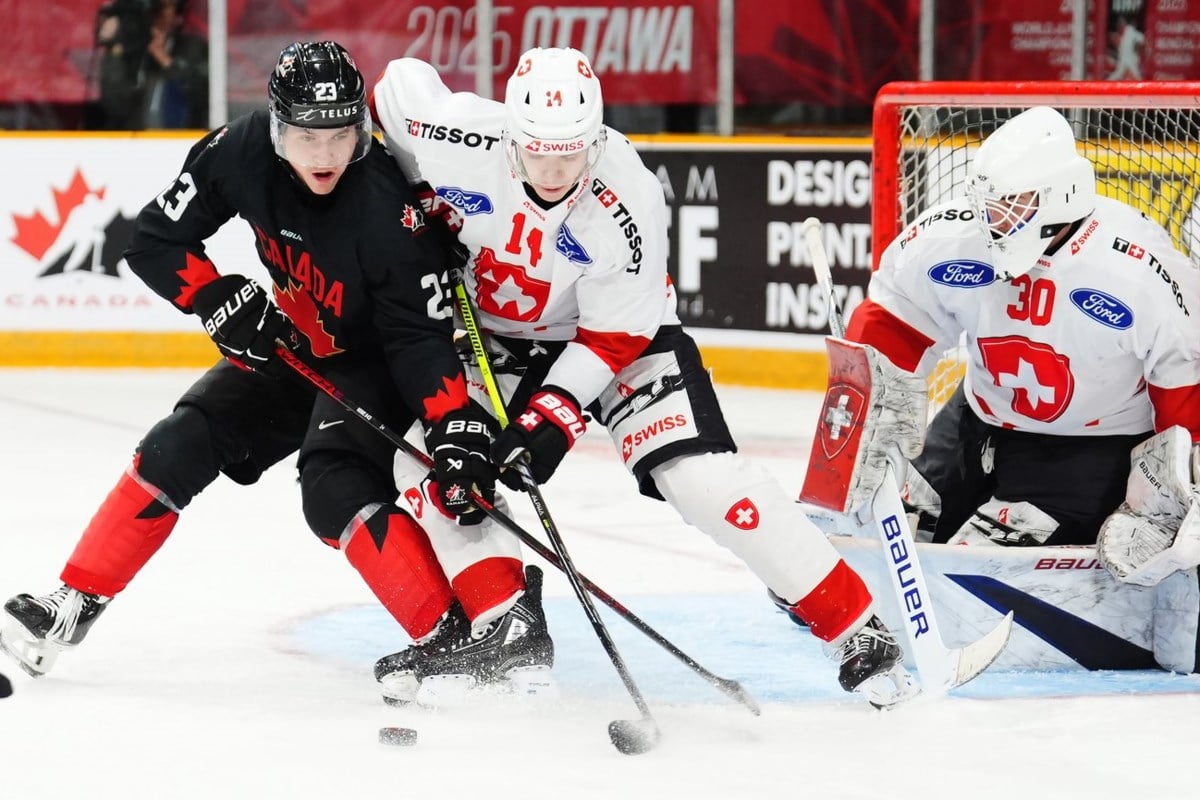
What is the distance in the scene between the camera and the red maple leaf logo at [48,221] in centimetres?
693

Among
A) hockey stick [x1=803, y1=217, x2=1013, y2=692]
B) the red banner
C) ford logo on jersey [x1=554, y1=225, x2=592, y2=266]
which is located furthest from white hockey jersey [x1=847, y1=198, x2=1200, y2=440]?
the red banner

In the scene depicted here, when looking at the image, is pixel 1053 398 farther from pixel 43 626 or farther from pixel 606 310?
pixel 43 626

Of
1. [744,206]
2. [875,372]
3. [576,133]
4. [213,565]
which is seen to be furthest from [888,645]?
[744,206]

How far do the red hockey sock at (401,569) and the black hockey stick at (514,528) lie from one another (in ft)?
0.40

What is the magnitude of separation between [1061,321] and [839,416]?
42cm

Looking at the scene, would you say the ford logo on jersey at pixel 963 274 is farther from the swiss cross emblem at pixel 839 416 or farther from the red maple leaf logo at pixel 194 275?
the red maple leaf logo at pixel 194 275

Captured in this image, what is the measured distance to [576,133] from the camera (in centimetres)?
284

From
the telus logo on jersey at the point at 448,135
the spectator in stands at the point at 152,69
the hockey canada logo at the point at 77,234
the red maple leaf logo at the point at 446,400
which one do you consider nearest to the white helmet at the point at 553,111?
the telus logo on jersey at the point at 448,135

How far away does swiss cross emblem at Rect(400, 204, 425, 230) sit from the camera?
301cm

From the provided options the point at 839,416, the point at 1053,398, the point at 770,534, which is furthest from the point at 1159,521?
the point at 770,534

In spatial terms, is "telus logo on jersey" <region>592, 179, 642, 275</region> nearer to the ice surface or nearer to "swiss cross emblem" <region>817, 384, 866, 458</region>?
"swiss cross emblem" <region>817, 384, 866, 458</region>

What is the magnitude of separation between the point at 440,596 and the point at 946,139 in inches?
78.8

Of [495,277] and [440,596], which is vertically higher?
[495,277]

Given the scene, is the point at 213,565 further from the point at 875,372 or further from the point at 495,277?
the point at 875,372
